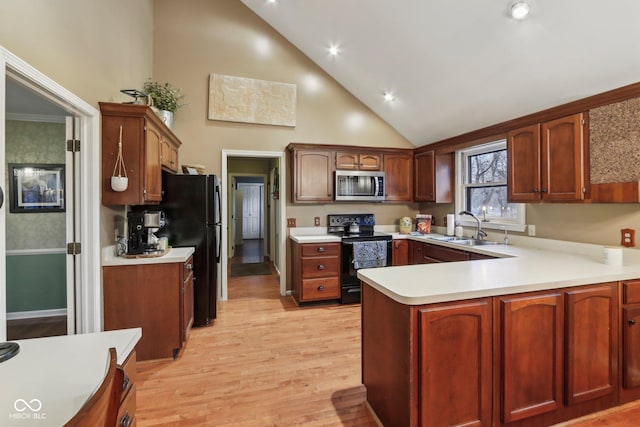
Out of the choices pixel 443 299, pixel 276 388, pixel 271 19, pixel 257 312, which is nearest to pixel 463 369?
pixel 443 299

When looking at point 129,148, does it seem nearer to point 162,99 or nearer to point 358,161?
point 162,99

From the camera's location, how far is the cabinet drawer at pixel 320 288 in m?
3.79

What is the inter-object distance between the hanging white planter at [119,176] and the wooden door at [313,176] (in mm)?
2102

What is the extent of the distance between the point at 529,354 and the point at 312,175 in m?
3.08

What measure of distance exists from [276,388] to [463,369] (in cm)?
132

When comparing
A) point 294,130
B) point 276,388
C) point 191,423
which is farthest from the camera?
point 294,130

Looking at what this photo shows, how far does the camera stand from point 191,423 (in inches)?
70.9

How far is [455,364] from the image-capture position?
1.49 meters

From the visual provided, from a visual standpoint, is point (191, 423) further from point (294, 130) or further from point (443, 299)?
point (294, 130)

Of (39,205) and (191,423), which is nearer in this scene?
(191,423)

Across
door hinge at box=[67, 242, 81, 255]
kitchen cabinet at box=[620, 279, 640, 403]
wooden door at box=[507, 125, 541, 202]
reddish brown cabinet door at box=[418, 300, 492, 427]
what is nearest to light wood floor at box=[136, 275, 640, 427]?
kitchen cabinet at box=[620, 279, 640, 403]

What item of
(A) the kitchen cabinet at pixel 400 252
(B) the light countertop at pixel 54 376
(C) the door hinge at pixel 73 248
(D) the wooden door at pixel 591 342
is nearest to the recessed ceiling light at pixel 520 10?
(D) the wooden door at pixel 591 342

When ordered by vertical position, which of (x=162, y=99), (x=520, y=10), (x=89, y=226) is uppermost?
(x=520, y=10)

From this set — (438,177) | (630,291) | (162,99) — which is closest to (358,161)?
(438,177)
